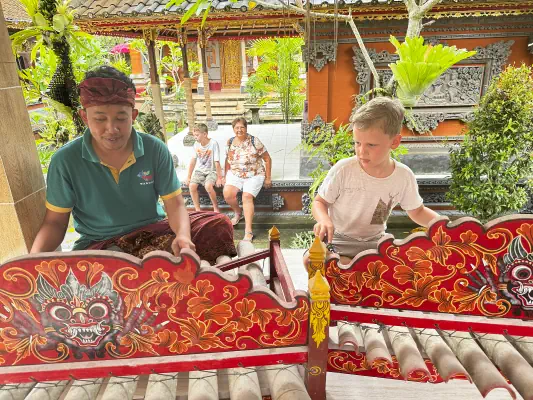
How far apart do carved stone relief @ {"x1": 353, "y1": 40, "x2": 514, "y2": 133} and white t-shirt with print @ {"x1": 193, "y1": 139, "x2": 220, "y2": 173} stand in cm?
269

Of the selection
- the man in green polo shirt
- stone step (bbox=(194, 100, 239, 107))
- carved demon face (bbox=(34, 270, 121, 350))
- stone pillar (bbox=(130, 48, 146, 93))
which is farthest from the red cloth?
stone pillar (bbox=(130, 48, 146, 93))

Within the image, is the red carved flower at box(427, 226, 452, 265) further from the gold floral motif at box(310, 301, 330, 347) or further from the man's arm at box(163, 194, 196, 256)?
the man's arm at box(163, 194, 196, 256)

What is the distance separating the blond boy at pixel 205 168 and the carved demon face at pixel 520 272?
470cm

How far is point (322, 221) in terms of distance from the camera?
2.01 meters

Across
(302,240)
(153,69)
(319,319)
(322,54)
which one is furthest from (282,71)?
(319,319)

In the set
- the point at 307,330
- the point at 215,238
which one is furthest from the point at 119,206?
the point at 307,330

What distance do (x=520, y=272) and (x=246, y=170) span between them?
4.51m

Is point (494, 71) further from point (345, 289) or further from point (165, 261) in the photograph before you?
point (165, 261)

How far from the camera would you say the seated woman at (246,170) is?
5687mm

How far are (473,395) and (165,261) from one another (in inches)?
69.3

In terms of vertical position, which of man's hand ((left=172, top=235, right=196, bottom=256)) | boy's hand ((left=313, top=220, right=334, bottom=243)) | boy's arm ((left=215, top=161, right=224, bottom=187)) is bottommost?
boy's arm ((left=215, top=161, right=224, bottom=187))

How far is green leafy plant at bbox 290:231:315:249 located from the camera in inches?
223

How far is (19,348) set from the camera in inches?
59.2

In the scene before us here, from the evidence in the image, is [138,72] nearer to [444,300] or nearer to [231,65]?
[231,65]
